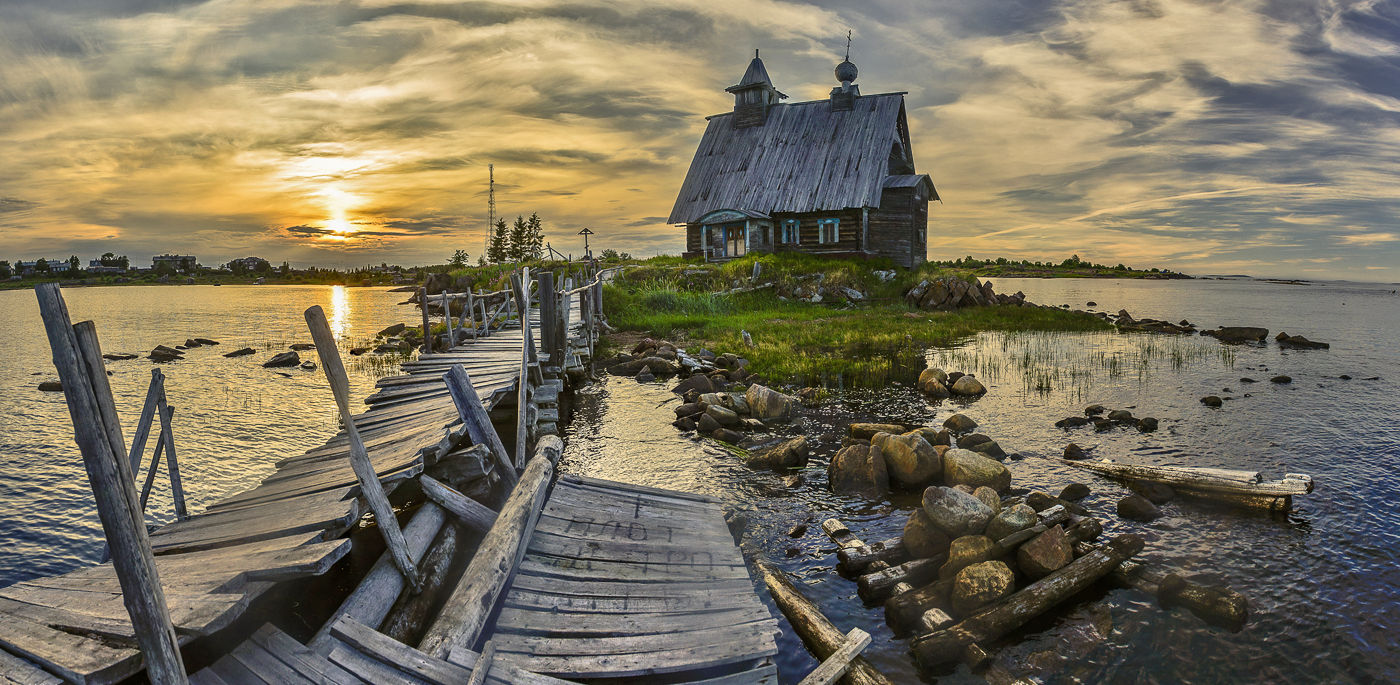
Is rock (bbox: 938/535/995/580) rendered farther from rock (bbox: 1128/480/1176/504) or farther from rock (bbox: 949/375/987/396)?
rock (bbox: 949/375/987/396)

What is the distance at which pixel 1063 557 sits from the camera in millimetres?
7062

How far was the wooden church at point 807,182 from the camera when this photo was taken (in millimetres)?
37281

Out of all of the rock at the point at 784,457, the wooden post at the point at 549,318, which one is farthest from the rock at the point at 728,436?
the wooden post at the point at 549,318

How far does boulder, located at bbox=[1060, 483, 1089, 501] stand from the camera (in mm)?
9638

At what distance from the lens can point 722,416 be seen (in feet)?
45.5

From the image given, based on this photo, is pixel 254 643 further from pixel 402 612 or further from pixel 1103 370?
pixel 1103 370

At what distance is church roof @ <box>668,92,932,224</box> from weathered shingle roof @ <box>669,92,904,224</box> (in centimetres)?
6

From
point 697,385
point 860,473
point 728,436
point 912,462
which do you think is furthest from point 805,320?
point 912,462

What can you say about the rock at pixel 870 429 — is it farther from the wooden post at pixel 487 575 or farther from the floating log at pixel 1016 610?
the wooden post at pixel 487 575

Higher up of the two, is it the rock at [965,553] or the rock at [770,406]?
the rock at [770,406]

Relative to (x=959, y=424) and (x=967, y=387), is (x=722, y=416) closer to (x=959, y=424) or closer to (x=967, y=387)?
(x=959, y=424)

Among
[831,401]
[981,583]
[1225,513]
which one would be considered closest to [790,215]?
[831,401]

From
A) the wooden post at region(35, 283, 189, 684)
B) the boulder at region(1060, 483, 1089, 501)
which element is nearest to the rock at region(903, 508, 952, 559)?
the boulder at region(1060, 483, 1089, 501)

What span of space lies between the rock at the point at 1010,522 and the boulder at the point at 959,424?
587cm
